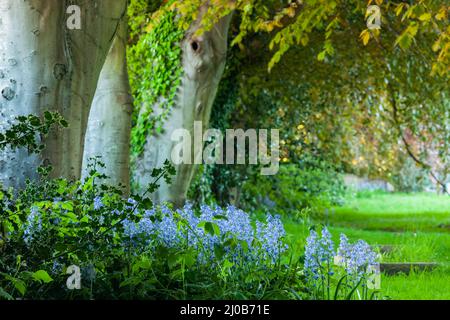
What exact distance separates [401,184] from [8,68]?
25.0 metres

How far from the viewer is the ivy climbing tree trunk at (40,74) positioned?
15.3ft

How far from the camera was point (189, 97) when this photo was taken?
8.96m

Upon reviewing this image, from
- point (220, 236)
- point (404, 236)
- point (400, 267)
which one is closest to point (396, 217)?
point (404, 236)

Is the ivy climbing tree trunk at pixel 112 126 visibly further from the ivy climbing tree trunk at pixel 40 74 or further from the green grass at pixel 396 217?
the green grass at pixel 396 217

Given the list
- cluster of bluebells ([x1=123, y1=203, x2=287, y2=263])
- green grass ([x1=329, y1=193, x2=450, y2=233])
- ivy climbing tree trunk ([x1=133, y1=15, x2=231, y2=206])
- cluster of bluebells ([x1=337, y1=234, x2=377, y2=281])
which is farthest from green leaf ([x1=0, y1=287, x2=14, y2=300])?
green grass ([x1=329, y1=193, x2=450, y2=233])

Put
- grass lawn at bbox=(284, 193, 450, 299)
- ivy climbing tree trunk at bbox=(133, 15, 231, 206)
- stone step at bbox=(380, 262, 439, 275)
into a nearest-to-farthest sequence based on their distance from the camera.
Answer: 1. grass lawn at bbox=(284, 193, 450, 299)
2. stone step at bbox=(380, 262, 439, 275)
3. ivy climbing tree trunk at bbox=(133, 15, 231, 206)

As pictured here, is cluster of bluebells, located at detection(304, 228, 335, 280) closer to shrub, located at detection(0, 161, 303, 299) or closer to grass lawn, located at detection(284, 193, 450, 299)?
shrub, located at detection(0, 161, 303, 299)

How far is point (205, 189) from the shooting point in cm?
1212

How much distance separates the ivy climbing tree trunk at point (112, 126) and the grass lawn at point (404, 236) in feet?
5.99

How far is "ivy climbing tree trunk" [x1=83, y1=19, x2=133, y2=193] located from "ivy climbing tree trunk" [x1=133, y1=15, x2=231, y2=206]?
1.54 metres

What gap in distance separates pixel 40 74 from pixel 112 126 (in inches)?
99.1

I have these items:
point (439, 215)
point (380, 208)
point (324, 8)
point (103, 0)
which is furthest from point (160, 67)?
point (380, 208)

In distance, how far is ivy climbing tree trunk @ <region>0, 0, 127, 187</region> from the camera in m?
4.66

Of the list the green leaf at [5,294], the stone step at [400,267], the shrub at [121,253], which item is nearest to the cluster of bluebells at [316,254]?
the shrub at [121,253]
